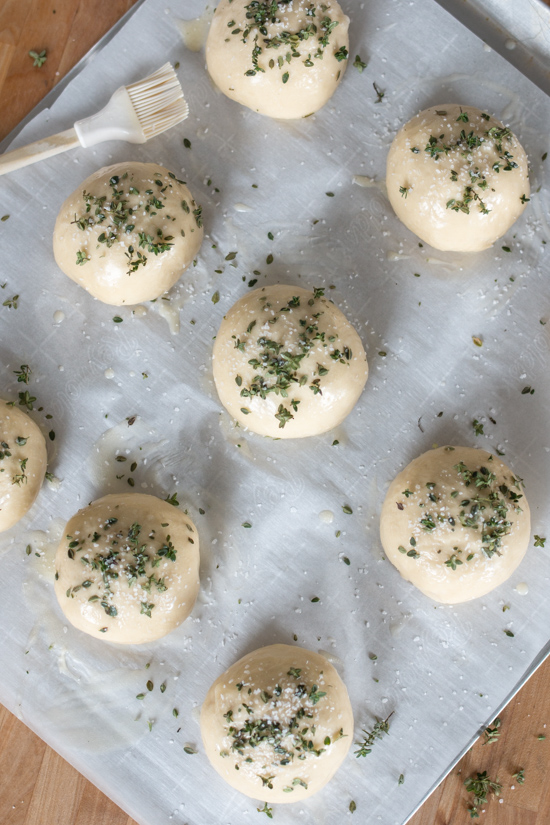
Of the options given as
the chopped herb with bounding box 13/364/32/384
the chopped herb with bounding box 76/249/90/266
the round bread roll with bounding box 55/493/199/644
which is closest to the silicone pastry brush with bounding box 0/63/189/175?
the chopped herb with bounding box 76/249/90/266

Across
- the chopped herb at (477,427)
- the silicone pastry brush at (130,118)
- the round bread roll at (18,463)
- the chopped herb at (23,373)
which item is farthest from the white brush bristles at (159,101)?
the chopped herb at (477,427)

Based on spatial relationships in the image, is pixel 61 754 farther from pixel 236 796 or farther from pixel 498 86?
pixel 498 86

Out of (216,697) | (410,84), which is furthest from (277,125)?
(216,697)

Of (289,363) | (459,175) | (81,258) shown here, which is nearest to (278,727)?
(289,363)

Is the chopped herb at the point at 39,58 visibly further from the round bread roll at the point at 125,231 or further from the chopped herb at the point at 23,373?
the chopped herb at the point at 23,373

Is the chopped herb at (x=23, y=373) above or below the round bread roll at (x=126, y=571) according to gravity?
above
